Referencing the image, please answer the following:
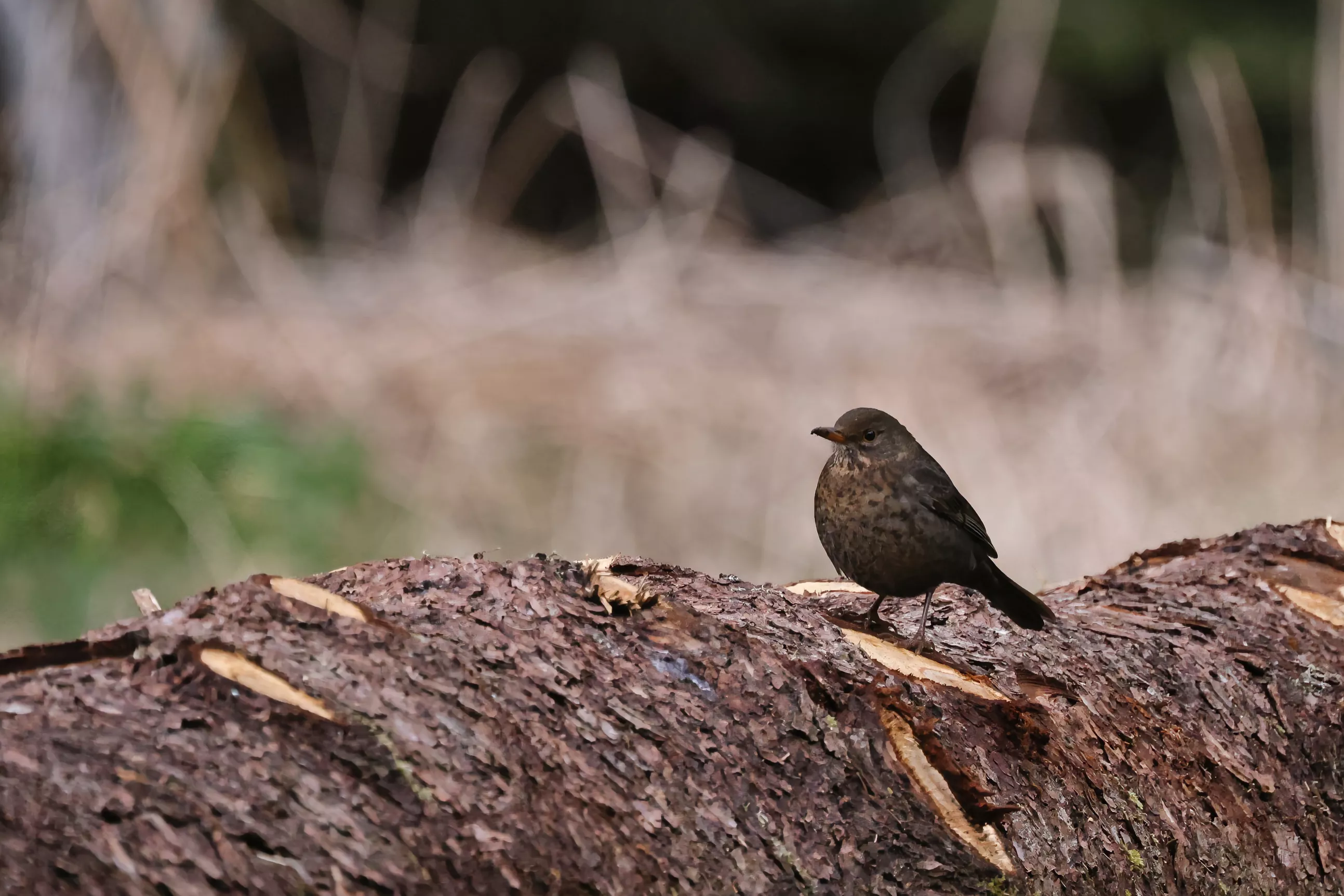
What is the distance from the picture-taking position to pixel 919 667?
1708mm

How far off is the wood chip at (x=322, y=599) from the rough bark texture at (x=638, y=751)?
1 cm

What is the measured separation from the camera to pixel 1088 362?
512cm

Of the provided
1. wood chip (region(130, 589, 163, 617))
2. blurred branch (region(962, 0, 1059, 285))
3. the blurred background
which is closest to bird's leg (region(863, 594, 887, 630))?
wood chip (region(130, 589, 163, 617))

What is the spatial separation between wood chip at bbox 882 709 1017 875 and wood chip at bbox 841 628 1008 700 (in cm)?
14

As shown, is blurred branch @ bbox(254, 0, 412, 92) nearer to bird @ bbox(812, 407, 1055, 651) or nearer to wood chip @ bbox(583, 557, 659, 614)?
bird @ bbox(812, 407, 1055, 651)

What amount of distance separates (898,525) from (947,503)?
0.55 feet

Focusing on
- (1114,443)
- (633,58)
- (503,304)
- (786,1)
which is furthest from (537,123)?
(1114,443)

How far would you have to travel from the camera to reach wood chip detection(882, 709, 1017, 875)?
1477mm

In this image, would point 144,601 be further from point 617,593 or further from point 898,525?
point 898,525

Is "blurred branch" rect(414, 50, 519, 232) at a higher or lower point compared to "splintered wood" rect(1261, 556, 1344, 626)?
higher

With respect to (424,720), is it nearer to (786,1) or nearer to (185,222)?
(185,222)

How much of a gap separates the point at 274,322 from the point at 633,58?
3.46m

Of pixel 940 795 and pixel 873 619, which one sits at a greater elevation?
pixel 873 619

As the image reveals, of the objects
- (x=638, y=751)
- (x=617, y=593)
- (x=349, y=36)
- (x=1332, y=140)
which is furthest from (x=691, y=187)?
(x=638, y=751)
